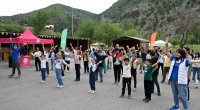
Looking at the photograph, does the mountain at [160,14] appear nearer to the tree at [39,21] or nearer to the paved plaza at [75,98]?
the tree at [39,21]

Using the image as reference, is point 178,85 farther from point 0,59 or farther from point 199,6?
point 199,6

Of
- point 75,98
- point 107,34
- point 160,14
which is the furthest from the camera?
point 160,14

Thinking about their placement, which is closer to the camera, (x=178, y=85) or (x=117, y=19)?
(x=178, y=85)

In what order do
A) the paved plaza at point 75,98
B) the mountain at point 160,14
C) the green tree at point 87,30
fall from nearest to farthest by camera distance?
→ the paved plaza at point 75,98, the green tree at point 87,30, the mountain at point 160,14

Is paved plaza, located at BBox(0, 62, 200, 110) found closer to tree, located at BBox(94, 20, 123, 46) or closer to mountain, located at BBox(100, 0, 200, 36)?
tree, located at BBox(94, 20, 123, 46)

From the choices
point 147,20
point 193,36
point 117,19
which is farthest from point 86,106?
point 117,19

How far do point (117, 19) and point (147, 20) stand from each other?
22.3 m

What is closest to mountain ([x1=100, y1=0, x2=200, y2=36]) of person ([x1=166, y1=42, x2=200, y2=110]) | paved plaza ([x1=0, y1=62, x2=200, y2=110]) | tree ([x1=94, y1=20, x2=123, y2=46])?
tree ([x1=94, y1=20, x2=123, y2=46])

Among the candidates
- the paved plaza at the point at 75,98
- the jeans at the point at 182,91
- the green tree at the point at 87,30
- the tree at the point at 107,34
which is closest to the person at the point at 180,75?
the jeans at the point at 182,91

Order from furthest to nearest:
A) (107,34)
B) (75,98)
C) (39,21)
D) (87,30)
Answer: (87,30), (39,21), (107,34), (75,98)

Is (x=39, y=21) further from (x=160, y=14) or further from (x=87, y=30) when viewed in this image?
(x=160, y=14)

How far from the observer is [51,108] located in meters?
7.15

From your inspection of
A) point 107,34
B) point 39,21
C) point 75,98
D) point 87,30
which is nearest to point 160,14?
point 87,30

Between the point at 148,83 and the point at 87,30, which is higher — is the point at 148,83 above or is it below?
below
